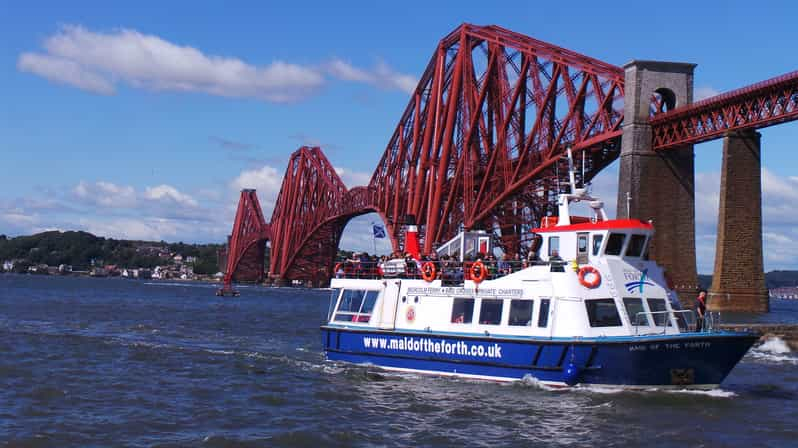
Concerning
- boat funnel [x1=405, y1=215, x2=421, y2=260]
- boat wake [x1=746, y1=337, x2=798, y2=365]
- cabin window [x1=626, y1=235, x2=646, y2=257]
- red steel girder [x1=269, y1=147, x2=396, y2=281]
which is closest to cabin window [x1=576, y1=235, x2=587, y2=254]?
cabin window [x1=626, y1=235, x2=646, y2=257]

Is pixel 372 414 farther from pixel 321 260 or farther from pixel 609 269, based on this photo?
pixel 321 260

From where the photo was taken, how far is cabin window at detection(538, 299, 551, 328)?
22266mm

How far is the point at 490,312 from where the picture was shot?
77.3 feet

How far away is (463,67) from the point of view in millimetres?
80438

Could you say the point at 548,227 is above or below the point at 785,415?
above

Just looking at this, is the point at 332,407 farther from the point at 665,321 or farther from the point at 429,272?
the point at 665,321

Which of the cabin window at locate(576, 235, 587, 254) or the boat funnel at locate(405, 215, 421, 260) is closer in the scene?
the cabin window at locate(576, 235, 587, 254)

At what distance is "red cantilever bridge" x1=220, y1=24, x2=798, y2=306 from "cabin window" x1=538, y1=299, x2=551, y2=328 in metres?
12.7

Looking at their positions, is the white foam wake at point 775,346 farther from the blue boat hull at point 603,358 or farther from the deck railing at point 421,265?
the blue boat hull at point 603,358

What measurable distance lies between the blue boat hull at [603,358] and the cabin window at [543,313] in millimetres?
511

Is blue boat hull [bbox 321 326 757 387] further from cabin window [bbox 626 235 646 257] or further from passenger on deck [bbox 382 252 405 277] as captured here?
passenger on deck [bbox 382 252 405 277]

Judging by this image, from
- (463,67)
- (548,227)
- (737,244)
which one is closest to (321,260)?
(463,67)

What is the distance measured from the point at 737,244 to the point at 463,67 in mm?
39345

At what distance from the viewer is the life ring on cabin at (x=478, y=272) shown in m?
23.9
